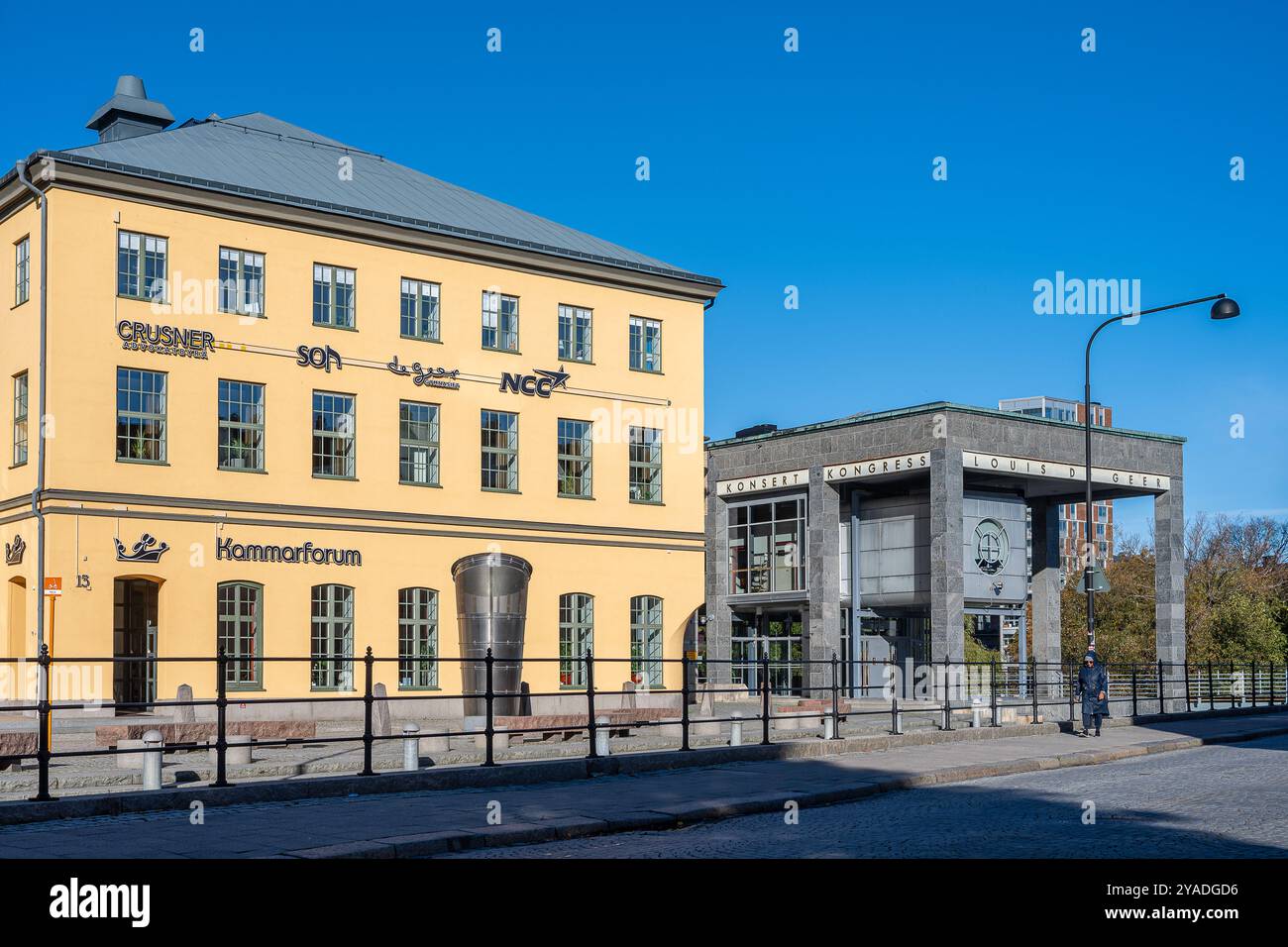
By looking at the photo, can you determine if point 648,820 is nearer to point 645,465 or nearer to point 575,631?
point 575,631

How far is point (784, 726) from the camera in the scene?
3359 centimetres

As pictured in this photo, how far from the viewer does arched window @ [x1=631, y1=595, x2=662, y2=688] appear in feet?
139

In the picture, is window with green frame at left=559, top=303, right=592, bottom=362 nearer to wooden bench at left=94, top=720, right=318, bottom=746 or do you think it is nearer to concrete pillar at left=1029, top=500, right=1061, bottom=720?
wooden bench at left=94, top=720, right=318, bottom=746

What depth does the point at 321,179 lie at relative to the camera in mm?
39094

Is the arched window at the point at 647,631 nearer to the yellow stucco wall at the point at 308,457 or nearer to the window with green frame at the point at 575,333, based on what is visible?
the yellow stucco wall at the point at 308,457

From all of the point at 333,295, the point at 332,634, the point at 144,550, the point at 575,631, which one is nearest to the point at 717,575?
the point at 575,631

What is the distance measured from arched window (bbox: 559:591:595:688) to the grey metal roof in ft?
33.0

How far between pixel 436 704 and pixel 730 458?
65.3 ft

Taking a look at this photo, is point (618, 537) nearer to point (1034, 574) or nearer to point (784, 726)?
point (784, 726)

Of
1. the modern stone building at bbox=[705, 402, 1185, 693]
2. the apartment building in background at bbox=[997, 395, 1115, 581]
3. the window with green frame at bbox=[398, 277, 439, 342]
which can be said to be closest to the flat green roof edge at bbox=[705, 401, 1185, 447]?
the modern stone building at bbox=[705, 402, 1185, 693]

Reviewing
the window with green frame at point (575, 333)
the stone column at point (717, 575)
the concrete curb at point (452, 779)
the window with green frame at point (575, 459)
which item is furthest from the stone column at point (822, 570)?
the concrete curb at point (452, 779)

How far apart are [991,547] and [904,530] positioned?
294cm

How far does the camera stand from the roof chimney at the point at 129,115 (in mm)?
39906

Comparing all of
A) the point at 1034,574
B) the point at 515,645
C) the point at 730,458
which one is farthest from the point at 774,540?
the point at 515,645
